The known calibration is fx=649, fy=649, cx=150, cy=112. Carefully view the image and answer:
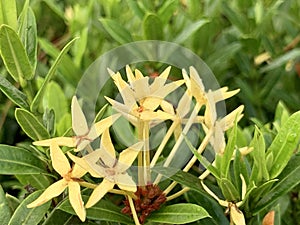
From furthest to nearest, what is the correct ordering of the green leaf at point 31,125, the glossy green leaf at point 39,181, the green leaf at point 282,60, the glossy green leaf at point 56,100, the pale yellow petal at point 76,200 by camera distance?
1. the green leaf at point 282,60
2. the glossy green leaf at point 56,100
3. the glossy green leaf at point 39,181
4. the green leaf at point 31,125
5. the pale yellow petal at point 76,200

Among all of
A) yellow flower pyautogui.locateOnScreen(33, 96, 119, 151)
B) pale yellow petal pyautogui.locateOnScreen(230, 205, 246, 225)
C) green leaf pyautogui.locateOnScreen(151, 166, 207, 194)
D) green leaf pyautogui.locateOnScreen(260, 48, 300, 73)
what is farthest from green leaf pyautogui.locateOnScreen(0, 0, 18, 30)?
green leaf pyautogui.locateOnScreen(260, 48, 300, 73)

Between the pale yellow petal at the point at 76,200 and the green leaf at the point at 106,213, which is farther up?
the pale yellow petal at the point at 76,200

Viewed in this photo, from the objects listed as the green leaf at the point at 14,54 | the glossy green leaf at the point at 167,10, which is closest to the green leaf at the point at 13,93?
the green leaf at the point at 14,54

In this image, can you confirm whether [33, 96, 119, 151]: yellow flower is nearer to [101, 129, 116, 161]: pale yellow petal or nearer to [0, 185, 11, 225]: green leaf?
[101, 129, 116, 161]: pale yellow petal

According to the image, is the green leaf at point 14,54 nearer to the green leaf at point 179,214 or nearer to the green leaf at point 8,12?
the green leaf at point 8,12

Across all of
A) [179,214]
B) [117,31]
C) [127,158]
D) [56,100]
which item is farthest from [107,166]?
[117,31]

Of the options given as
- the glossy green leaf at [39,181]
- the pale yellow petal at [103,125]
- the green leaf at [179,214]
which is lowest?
the green leaf at [179,214]

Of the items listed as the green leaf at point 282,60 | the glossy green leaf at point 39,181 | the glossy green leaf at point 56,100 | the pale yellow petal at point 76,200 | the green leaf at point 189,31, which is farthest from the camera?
the green leaf at point 282,60
